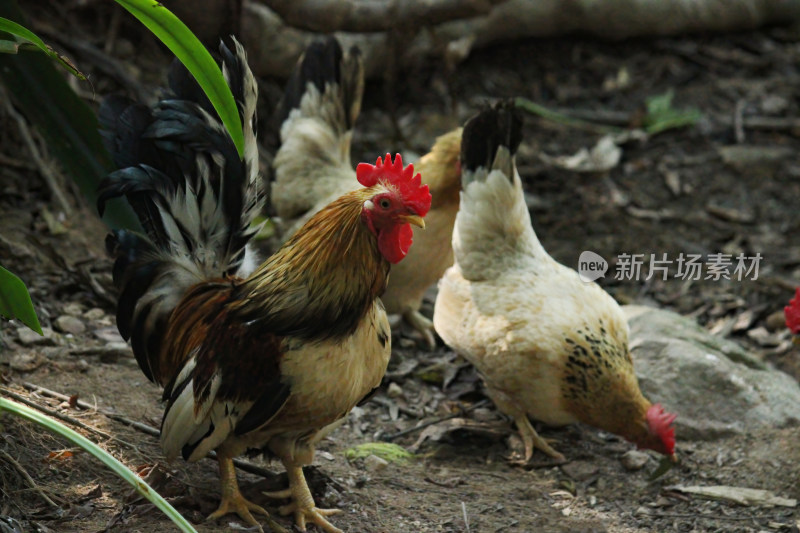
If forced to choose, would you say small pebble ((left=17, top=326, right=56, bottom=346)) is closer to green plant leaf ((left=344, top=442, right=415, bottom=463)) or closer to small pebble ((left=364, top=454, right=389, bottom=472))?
green plant leaf ((left=344, top=442, right=415, bottom=463))

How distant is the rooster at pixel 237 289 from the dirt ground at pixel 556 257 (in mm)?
391

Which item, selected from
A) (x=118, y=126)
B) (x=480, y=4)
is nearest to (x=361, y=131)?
(x=480, y=4)

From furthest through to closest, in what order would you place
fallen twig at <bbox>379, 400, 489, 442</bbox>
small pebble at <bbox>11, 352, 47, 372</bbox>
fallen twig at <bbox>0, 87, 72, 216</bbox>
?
fallen twig at <bbox>0, 87, 72, 216</bbox>
fallen twig at <bbox>379, 400, 489, 442</bbox>
small pebble at <bbox>11, 352, 47, 372</bbox>

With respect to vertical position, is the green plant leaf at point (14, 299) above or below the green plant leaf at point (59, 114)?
below

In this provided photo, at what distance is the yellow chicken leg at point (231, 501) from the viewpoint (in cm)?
355

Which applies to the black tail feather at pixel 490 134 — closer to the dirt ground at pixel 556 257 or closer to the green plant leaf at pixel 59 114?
the dirt ground at pixel 556 257

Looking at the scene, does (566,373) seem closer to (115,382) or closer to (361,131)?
(115,382)

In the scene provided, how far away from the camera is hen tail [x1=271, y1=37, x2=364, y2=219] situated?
5.86 meters

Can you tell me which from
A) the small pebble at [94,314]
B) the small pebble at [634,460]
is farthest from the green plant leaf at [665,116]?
the small pebble at [94,314]

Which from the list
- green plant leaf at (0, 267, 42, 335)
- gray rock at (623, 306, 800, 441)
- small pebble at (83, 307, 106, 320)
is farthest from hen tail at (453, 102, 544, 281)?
green plant leaf at (0, 267, 42, 335)

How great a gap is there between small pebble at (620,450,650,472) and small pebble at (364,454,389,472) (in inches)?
53.2

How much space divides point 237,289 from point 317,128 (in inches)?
101

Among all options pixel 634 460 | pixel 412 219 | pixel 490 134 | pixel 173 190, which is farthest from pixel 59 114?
pixel 634 460

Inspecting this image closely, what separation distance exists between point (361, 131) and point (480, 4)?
2.23 m
